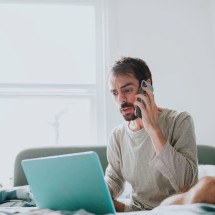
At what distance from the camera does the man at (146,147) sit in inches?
49.4

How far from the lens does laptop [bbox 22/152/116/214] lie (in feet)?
2.67

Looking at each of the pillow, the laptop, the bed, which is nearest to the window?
the bed

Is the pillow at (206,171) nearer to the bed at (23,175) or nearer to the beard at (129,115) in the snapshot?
the bed at (23,175)

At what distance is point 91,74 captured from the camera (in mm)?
2633

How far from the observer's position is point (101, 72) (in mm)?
2594

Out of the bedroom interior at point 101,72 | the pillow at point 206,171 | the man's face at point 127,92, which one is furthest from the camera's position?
the bedroom interior at point 101,72

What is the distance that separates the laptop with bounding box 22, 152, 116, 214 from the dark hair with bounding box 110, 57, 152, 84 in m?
0.71

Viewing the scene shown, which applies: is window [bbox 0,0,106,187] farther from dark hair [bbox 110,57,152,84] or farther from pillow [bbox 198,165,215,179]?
dark hair [bbox 110,57,152,84]

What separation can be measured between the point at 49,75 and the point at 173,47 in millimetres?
1035

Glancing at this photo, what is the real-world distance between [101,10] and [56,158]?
6.73 feet

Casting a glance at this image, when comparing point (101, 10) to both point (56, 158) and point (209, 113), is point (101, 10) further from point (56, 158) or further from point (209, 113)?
point (56, 158)

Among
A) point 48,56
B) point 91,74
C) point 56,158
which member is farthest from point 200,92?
point 56,158

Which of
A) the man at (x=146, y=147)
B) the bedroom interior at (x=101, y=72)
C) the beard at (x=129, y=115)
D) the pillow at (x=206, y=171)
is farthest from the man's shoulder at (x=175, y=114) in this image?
the bedroom interior at (x=101, y=72)

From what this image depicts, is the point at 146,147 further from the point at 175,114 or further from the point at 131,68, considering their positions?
the point at 131,68
